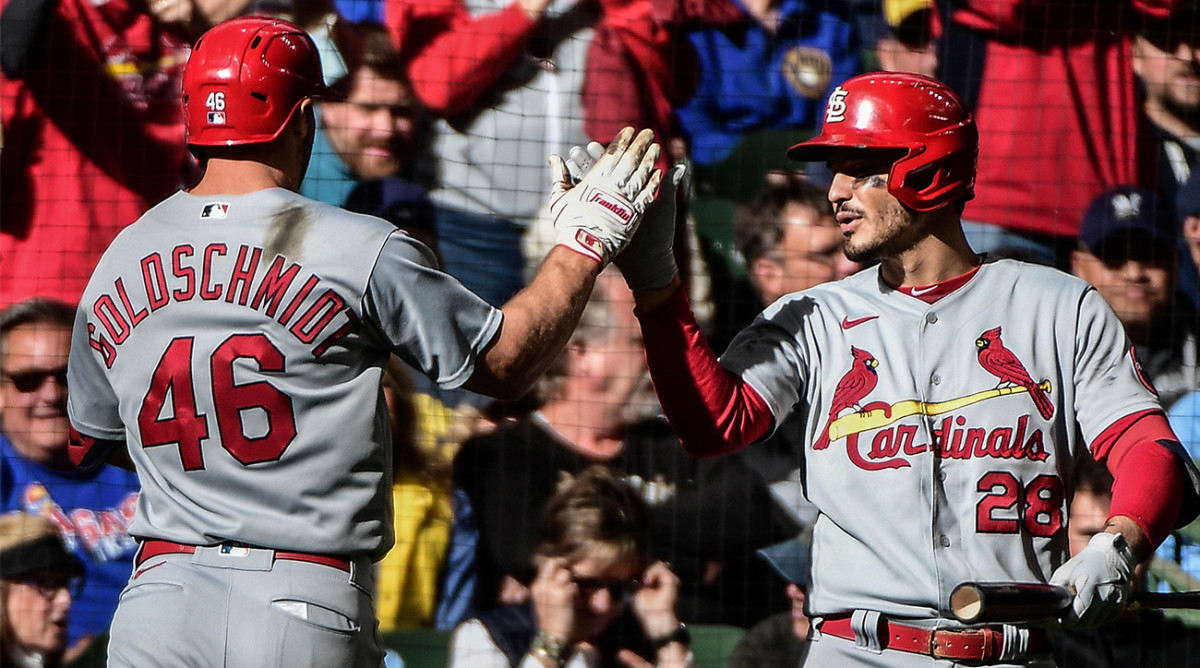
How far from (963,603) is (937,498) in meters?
0.47

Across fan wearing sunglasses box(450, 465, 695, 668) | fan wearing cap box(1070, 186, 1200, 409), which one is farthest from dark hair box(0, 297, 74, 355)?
fan wearing cap box(1070, 186, 1200, 409)

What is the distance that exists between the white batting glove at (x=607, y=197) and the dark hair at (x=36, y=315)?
2.95 meters

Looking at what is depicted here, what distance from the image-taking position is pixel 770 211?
4.88m

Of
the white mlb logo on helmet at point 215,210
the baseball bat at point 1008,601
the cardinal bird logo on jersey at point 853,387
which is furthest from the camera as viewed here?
the cardinal bird logo on jersey at point 853,387

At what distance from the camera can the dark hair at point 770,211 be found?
15.9 ft

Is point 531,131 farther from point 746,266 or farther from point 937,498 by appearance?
point 937,498

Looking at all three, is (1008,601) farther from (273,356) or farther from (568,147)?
(568,147)

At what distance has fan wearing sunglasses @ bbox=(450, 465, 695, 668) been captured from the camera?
15.0ft

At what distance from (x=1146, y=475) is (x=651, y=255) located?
3.23 ft

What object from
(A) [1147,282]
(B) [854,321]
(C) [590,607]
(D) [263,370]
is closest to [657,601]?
(C) [590,607]

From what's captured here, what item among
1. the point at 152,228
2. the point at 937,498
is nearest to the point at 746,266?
the point at 937,498

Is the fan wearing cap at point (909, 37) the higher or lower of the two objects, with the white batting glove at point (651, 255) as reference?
higher

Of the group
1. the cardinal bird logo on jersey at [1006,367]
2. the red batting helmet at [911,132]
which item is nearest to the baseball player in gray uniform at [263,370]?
the red batting helmet at [911,132]

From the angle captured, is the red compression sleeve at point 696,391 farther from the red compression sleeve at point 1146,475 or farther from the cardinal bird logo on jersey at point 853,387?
the red compression sleeve at point 1146,475
